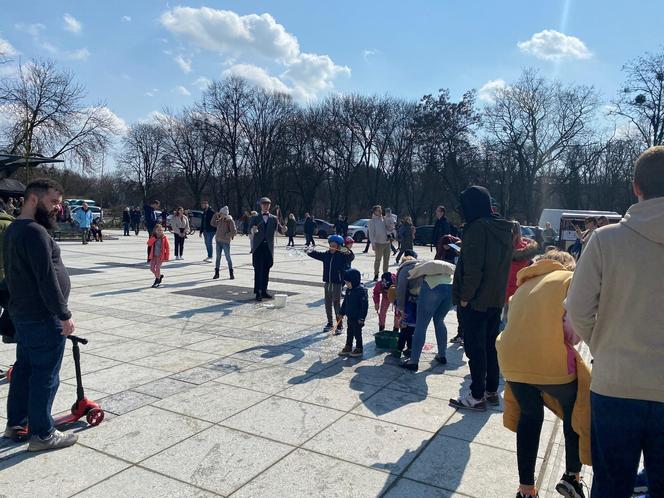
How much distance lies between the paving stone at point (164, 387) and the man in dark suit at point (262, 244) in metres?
4.60

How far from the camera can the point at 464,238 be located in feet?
14.6

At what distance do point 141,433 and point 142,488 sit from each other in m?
0.80

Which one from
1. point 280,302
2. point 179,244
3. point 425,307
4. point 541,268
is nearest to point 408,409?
point 425,307

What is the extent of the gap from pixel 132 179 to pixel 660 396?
72312mm

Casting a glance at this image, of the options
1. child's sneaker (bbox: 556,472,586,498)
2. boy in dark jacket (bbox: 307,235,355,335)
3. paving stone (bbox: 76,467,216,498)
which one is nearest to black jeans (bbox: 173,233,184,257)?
boy in dark jacket (bbox: 307,235,355,335)

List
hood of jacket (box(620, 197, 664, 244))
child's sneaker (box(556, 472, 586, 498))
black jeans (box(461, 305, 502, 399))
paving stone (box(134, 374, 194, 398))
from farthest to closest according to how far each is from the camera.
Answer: paving stone (box(134, 374, 194, 398)) → black jeans (box(461, 305, 502, 399)) → child's sneaker (box(556, 472, 586, 498)) → hood of jacket (box(620, 197, 664, 244))

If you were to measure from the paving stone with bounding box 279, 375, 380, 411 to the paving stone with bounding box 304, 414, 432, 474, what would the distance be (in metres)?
0.36

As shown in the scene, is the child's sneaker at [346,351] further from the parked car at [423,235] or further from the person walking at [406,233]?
the parked car at [423,235]

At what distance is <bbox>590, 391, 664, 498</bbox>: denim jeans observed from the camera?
6.61 ft

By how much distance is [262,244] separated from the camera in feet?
31.0

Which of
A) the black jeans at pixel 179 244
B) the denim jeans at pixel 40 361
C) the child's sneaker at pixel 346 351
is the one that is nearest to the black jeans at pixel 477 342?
the child's sneaker at pixel 346 351

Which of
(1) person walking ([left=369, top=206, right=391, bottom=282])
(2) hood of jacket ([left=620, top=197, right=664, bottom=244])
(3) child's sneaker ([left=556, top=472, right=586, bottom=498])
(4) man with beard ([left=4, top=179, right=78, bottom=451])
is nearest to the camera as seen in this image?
(2) hood of jacket ([left=620, top=197, right=664, bottom=244])

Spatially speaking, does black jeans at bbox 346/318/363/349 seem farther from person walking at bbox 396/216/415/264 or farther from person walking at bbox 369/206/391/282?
person walking at bbox 396/216/415/264

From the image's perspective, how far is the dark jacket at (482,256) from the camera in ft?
14.3
